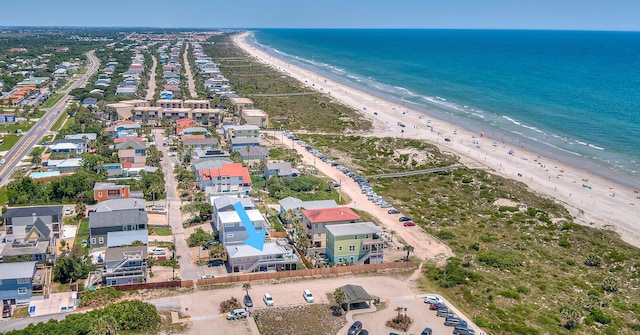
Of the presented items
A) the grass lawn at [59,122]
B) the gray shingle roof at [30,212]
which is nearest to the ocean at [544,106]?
the gray shingle roof at [30,212]

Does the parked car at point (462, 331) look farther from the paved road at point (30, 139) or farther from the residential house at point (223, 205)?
the paved road at point (30, 139)

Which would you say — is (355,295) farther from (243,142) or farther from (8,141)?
(8,141)

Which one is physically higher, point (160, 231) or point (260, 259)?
point (260, 259)

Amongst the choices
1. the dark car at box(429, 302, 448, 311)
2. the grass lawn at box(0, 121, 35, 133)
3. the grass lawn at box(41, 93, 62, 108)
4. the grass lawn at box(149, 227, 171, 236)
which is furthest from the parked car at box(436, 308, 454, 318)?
the grass lawn at box(41, 93, 62, 108)

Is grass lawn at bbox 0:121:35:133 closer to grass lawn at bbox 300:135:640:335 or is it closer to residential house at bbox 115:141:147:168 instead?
residential house at bbox 115:141:147:168

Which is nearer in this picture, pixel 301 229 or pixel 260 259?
pixel 260 259

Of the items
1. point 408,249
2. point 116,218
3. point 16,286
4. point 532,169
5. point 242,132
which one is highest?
point 242,132

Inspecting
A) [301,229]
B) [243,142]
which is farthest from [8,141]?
[301,229]
